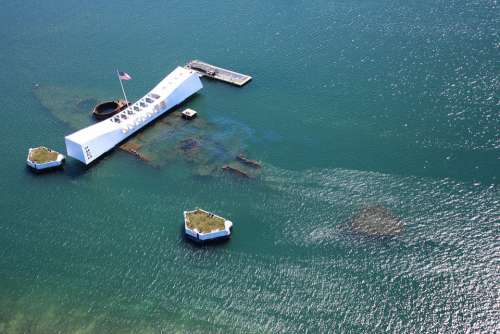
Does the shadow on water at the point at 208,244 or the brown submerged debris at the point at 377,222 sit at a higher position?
the brown submerged debris at the point at 377,222

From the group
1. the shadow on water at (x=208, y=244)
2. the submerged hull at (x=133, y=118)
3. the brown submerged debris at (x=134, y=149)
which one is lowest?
the shadow on water at (x=208, y=244)

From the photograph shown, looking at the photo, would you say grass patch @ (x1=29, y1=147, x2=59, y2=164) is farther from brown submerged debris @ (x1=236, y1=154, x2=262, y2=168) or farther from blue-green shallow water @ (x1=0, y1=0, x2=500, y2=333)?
brown submerged debris @ (x1=236, y1=154, x2=262, y2=168)

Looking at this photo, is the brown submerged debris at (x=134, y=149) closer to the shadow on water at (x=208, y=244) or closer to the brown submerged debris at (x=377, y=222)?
the shadow on water at (x=208, y=244)

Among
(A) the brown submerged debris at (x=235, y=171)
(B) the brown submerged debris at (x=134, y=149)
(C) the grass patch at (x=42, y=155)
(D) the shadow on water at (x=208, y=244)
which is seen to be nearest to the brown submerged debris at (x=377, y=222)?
(D) the shadow on water at (x=208, y=244)

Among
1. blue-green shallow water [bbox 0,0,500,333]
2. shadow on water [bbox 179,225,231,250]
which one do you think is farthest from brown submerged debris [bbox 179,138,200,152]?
shadow on water [bbox 179,225,231,250]

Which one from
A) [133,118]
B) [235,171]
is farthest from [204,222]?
[133,118]

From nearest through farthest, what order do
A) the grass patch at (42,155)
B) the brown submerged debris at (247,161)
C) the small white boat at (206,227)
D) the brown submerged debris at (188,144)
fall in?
the small white boat at (206,227) → the brown submerged debris at (247,161) → the grass patch at (42,155) → the brown submerged debris at (188,144)

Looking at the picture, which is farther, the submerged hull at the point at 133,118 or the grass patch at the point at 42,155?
the grass patch at the point at 42,155
